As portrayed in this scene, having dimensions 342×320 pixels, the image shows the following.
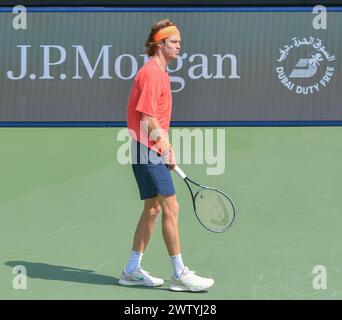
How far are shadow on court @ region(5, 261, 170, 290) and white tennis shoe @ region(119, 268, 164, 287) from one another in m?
0.04

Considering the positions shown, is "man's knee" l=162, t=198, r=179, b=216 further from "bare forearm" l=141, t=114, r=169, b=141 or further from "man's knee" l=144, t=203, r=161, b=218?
"bare forearm" l=141, t=114, r=169, b=141

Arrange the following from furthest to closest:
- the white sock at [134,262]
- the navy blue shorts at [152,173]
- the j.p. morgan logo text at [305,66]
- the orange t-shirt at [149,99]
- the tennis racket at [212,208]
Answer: the j.p. morgan logo text at [305,66]
the white sock at [134,262]
the tennis racket at [212,208]
the navy blue shorts at [152,173]
the orange t-shirt at [149,99]

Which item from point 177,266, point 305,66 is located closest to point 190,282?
point 177,266

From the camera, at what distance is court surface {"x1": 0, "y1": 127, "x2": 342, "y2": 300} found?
273 inches

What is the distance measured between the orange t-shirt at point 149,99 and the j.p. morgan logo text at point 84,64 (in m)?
9.79

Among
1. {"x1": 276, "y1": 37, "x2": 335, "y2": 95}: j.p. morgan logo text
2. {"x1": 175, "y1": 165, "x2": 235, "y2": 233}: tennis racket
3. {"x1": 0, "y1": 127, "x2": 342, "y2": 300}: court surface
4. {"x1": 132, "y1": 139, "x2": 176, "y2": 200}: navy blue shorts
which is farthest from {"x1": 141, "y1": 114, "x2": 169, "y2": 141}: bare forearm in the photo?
{"x1": 276, "y1": 37, "x2": 335, "y2": 95}: j.p. morgan logo text

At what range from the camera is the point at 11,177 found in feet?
38.9

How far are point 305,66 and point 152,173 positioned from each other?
10412 millimetres

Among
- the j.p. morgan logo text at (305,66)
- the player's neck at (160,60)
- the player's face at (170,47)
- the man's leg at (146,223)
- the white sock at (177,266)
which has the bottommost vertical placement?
the white sock at (177,266)

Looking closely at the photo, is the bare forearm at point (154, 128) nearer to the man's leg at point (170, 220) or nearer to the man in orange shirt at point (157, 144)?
the man in orange shirt at point (157, 144)

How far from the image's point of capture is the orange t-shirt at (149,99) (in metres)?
6.54

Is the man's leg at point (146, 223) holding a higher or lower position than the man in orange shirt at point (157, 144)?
lower

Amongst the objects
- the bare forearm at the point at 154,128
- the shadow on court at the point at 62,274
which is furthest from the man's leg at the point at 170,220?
the shadow on court at the point at 62,274

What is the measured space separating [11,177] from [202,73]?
5730 mm
